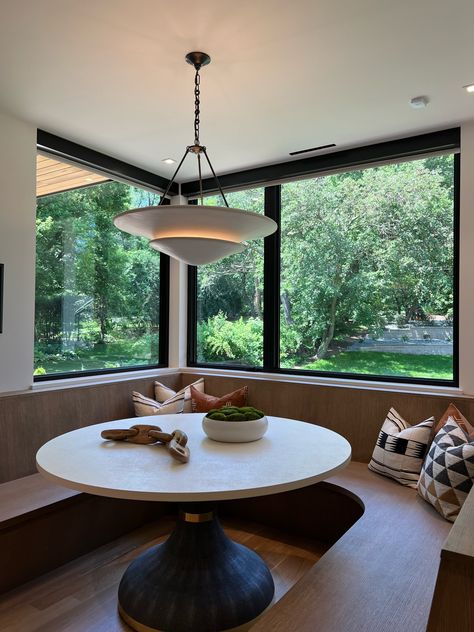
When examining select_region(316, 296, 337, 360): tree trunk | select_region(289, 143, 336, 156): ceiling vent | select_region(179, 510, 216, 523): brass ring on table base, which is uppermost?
select_region(289, 143, 336, 156): ceiling vent

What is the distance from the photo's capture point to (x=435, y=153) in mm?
3104

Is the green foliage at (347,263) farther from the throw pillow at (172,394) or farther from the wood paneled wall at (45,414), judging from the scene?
the wood paneled wall at (45,414)

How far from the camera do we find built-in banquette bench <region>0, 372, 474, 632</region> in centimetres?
140

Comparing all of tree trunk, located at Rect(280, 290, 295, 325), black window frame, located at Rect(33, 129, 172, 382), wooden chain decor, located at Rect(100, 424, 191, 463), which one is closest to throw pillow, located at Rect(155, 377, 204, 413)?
black window frame, located at Rect(33, 129, 172, 382)

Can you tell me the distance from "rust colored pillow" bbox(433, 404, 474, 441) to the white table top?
0.75 m

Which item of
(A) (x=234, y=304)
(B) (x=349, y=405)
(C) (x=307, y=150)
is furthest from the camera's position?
(A) (x=234, y=304)

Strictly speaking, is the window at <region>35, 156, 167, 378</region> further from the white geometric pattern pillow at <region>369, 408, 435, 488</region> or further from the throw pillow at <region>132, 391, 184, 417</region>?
the white geometric pattern pillow at <region>369, 408, 435, 488</region>

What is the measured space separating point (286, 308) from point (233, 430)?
1838 mm

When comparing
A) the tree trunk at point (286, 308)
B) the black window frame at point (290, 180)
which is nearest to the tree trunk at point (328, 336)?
the black window frame at point (290, 180)

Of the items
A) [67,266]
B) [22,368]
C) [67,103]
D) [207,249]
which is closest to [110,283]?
[67,266]

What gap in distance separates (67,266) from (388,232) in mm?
2395

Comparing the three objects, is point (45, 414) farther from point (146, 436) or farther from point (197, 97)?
point (197, 97)

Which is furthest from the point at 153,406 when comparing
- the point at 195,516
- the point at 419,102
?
the point at 419,102

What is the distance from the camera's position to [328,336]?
3596 millimetres
